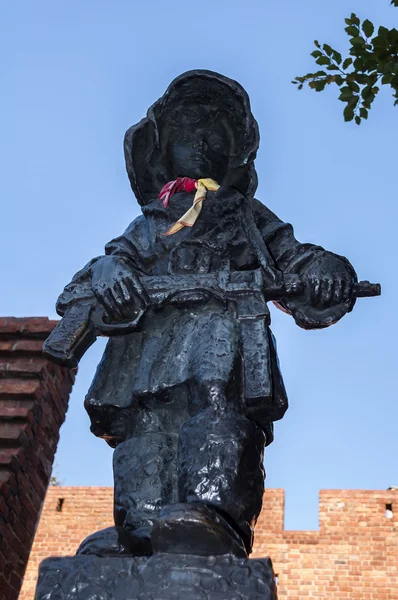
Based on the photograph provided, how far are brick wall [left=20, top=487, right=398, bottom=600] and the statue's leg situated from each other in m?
10.6

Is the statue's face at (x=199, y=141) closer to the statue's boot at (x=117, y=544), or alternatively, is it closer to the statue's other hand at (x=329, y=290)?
the statue's other hand at (x=329, y=290)

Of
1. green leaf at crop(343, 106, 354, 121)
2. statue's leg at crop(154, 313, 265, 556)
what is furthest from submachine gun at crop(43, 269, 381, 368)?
green leaf at crop(343, 106, 354, 121)

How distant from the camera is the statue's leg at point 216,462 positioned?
2062mm

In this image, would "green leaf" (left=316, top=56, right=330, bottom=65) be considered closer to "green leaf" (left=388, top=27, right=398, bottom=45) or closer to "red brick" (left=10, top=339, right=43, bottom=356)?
"green leaf" (left=388, top=27, right=398, bottom=45)

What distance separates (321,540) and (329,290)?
11.2m

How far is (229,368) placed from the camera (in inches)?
99.1

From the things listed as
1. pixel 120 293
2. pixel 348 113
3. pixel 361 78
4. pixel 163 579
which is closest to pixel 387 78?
pixel 361 78

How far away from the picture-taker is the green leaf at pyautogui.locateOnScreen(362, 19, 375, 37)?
4062mm

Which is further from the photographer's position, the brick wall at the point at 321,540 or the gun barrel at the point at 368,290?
the brick wall at the point at 321,540

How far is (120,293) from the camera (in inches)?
108

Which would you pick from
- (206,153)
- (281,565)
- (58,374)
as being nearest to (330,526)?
(281,565)

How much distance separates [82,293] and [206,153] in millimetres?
802

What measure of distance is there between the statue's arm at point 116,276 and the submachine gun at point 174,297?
0.14 feet

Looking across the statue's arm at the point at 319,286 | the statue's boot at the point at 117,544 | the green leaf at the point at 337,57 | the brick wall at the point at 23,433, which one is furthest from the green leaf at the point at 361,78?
the statue's boot at the point at 117,544
